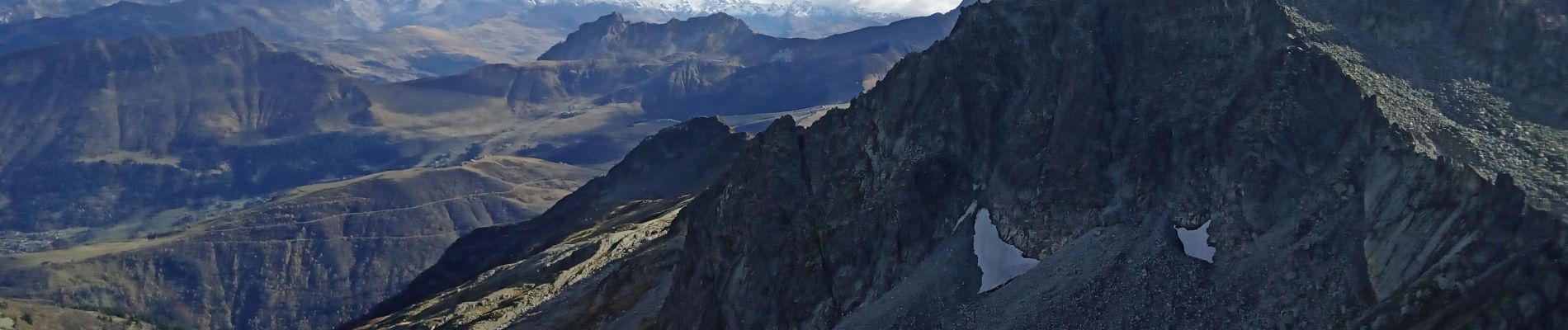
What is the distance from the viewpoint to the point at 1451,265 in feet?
188

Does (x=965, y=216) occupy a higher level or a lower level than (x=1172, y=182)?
lower

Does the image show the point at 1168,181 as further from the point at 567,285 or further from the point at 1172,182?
the point at 567,285

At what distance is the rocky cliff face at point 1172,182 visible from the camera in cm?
6072

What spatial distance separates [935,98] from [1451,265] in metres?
44.5

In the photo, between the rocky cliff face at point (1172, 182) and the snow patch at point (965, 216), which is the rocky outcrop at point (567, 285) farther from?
the snow patch at point (965, 216)

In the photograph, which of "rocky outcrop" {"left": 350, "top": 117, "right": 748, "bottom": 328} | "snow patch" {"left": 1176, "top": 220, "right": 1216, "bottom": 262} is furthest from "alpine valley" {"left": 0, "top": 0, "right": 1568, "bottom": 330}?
"rocky outcrop" {"left": 350, "top": 117, "right": 748, "bottom": 328}

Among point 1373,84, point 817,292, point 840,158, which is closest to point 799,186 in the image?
point 840,158

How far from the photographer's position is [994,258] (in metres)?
82.4

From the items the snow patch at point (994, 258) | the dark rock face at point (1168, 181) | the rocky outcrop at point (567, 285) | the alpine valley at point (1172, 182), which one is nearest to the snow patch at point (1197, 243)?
the alpine valley at point (1172, 182)

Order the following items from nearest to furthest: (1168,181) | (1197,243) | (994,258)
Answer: (1197,243), (1168,181), (994,258)

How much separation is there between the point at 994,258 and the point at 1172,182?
13173mm

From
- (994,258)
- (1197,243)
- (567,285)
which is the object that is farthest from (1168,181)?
(567,285)

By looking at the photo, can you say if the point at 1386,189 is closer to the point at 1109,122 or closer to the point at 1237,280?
the point at 1237,280

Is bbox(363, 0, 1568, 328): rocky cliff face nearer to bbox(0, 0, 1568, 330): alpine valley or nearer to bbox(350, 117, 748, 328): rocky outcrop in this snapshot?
bbox(0, 0, 1568, 330): alpine valley
